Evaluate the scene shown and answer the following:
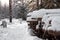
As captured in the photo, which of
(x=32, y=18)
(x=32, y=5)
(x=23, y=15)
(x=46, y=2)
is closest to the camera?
(x=32, y=18)

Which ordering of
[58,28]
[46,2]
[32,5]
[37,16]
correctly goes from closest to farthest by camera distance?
[58,28] → [37,16] → [46,2] → [32,5]

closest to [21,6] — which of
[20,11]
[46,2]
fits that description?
[20,11]

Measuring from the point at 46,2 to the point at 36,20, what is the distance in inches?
246

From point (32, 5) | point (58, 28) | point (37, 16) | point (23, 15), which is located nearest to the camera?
point (58, 28)

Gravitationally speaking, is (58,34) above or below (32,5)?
below

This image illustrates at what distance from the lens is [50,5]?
16156 mm

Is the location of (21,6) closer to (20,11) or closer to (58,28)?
(20,11)

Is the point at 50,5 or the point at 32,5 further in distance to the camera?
the point at 32,5

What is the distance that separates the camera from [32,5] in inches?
1098

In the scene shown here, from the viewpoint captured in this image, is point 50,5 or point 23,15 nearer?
point 50,5

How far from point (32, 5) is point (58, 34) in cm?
2171

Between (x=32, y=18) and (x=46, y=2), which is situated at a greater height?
(x=46, y=2)

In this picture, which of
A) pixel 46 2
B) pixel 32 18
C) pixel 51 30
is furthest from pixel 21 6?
pixel 51 30

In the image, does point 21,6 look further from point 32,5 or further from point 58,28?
point 58,28
